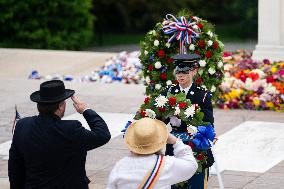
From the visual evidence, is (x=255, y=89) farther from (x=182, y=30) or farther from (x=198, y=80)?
(x=198, y=80)

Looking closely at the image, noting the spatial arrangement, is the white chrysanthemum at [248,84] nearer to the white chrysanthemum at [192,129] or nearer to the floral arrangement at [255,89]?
the floral arrangement at [255,89]

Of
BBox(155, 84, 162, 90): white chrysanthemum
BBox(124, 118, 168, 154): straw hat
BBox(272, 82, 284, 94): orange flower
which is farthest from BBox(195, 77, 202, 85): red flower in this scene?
BBox(124, 118, 168, 154): straw hat

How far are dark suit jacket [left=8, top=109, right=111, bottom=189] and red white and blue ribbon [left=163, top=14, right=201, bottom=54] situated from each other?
220 inches

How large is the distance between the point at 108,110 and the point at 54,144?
24.3 ft

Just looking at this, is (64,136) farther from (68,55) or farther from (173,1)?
(173,1)

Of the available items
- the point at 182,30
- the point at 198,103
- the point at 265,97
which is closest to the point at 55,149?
the point at 198,103

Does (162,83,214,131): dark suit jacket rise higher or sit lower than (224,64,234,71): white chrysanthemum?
higher

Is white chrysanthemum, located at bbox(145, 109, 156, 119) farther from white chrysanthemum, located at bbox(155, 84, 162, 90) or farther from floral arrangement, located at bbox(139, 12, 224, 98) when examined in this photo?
white chrysanthemum, located at bbox(155, 84, 162, 90)

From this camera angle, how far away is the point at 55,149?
5754mm

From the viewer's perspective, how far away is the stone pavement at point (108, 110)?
912cm

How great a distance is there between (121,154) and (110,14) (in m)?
20.3

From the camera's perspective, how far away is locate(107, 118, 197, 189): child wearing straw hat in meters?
5.30

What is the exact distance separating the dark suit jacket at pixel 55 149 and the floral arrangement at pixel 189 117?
4.41ft

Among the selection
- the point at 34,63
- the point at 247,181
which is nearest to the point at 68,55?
the point at 34,63
